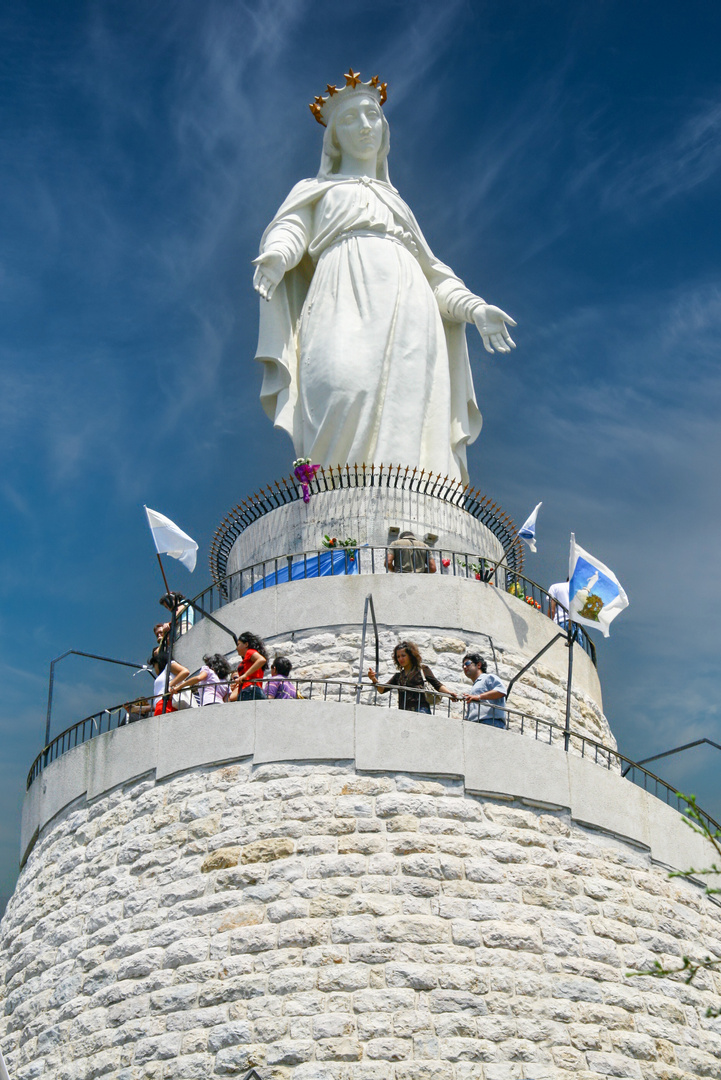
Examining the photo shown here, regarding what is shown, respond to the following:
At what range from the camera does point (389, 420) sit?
21.2 metres

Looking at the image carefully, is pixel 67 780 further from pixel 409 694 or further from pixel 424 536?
pixel 424 536

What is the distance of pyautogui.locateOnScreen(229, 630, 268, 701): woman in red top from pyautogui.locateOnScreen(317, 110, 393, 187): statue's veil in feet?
34.9

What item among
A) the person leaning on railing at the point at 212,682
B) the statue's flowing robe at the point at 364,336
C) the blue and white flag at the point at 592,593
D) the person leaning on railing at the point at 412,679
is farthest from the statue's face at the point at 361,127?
the person leaning on railing at the point at 412,679

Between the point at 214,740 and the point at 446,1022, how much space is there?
12.0ft

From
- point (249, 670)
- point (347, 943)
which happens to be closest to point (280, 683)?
point (249, 670)

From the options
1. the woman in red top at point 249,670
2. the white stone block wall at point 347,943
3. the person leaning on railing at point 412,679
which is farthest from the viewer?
the woman in red top at point 249,670

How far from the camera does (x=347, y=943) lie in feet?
43.9

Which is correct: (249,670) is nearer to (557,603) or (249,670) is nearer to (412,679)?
(412,679)

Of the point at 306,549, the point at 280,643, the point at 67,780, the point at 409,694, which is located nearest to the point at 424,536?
the point at 306,549

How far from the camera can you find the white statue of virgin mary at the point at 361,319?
21219mm

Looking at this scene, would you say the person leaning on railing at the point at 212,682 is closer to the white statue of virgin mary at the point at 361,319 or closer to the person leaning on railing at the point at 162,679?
the person leaning on railing at the point at 162,679

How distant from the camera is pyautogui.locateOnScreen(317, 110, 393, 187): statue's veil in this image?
954 inches

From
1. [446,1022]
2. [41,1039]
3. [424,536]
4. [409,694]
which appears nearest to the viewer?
[446,1022]

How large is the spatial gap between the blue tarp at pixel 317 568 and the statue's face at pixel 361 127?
7889 millimetres
